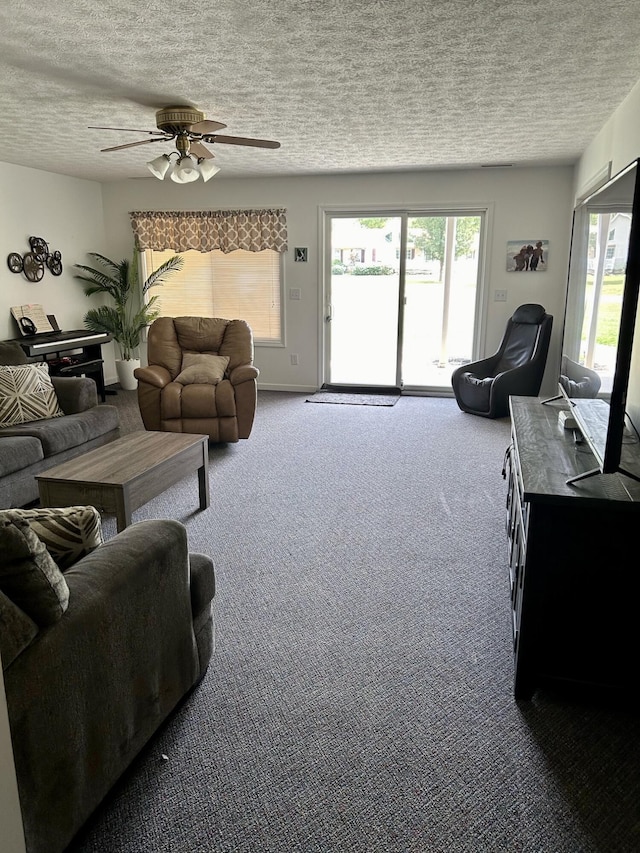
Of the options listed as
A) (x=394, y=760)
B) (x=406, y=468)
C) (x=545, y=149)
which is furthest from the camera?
(x=545, y=149)

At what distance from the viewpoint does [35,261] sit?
6180 mm

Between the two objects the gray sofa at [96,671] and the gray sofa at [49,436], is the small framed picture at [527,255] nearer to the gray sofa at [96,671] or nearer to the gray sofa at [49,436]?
the gray sofa at [49,436]

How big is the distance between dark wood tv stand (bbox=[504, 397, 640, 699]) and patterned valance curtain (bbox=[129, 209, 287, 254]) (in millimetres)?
5371

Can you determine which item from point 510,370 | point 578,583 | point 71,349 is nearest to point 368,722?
point 578,583

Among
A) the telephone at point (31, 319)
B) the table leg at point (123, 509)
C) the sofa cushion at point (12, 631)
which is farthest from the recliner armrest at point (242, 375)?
the sofa cushion at point (12, 631)

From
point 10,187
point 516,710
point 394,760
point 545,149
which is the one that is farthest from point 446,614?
point 10,187

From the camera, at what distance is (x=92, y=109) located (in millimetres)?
3797

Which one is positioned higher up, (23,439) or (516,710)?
(23,439)

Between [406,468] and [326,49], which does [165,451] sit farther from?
[326,49]

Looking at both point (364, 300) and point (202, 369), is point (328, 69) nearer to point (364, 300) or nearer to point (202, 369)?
point (202, 369)

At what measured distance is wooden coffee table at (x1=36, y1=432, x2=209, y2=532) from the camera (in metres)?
2.89

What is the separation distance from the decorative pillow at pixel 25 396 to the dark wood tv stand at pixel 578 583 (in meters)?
3.31

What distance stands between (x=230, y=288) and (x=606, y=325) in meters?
5.43

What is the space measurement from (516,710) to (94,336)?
5.81 meters
